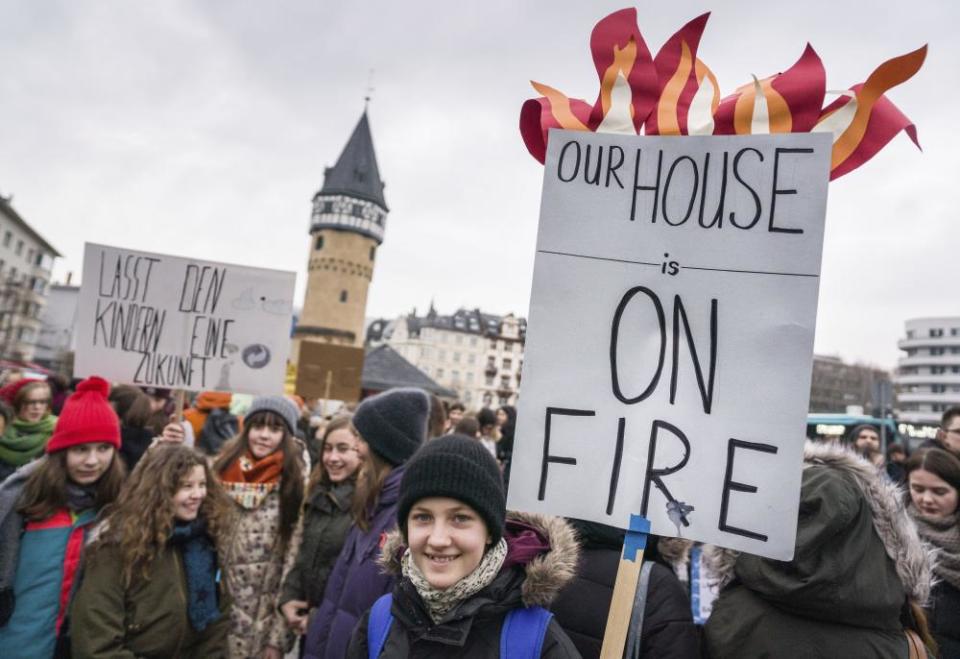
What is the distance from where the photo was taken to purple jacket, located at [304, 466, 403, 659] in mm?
2500

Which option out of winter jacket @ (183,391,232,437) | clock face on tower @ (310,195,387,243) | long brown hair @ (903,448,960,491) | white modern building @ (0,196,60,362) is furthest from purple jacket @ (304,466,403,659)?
white modern building @ (0,196,60,362)

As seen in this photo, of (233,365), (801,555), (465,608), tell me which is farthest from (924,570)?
(233,365)

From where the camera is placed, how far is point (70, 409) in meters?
2.98

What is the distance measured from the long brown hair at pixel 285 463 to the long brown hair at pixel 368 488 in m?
0.78

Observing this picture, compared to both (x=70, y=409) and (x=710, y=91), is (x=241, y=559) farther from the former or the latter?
(x=710, y=91)

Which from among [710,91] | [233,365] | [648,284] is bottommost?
[233,365]

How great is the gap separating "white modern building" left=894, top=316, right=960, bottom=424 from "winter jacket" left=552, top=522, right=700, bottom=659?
86.3m

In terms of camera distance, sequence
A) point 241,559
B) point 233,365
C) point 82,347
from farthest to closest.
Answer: point 233,365 < point 82,347 < point 241,559

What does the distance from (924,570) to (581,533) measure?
928 millimetres

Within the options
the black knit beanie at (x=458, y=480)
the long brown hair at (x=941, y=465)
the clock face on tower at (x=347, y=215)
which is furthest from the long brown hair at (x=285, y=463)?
the clock face on tower at (x=347, y=215)

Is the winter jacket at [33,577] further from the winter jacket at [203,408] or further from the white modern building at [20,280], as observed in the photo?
the white modern building at [20,280]

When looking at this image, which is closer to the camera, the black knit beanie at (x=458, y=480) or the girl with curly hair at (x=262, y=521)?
the black knit beanie at (x=458, y=480)

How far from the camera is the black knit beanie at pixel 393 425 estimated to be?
2947mm

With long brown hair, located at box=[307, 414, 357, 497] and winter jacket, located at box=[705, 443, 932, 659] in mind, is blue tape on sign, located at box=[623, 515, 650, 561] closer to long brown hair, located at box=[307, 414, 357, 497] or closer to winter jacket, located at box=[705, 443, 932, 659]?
winter jacket, located at box=[705, 443, 932, 659]
